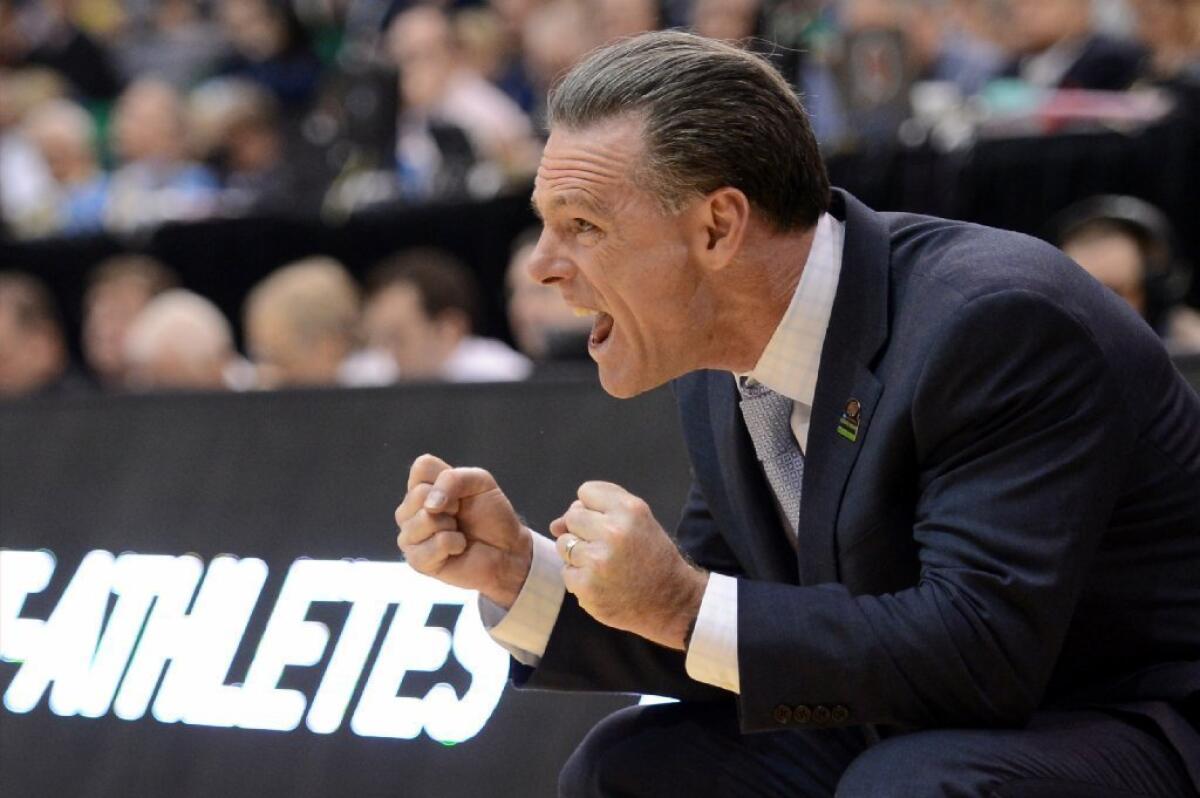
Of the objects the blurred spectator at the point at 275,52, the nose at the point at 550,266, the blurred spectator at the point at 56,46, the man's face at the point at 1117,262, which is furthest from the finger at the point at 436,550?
the blurred spectator at the point at 56,46

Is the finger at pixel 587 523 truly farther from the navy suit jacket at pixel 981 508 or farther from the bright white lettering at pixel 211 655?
the bright white lettering at pixel 211 655

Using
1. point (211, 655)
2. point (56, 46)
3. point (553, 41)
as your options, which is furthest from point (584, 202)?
point (56, 46)

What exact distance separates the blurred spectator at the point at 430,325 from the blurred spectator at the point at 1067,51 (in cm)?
218

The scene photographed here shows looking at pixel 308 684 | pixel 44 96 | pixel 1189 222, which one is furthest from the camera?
pixel 44 96

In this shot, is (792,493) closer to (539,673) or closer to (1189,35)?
(539,673)

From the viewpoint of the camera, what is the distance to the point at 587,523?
1.97m

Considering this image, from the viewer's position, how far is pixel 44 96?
9.76 meters

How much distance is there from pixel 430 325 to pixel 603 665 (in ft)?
11.7

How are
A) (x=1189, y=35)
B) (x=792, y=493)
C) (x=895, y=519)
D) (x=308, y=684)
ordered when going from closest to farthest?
1. (x=895, y=519)
2. (x=792, y=493)
3. (x=308, y=684)
4. (x=1189, y=35)

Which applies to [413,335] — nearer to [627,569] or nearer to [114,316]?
[114,316]

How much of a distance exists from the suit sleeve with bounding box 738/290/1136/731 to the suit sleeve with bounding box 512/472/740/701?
1.17 feet

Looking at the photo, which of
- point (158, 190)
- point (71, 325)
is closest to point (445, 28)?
point (158, 190)

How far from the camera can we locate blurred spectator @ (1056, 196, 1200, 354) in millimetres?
4453

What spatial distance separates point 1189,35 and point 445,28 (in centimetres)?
355
